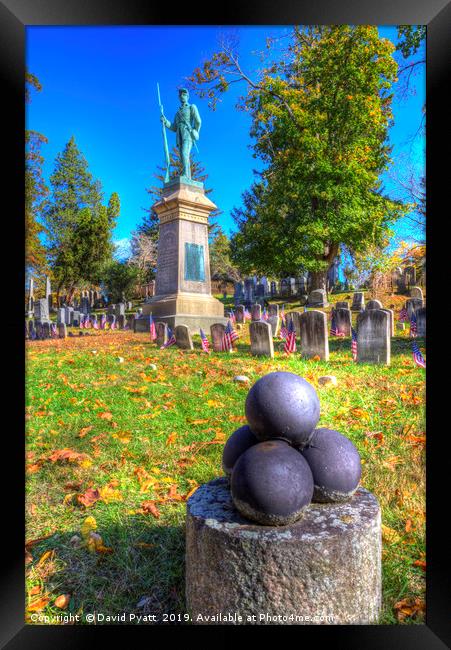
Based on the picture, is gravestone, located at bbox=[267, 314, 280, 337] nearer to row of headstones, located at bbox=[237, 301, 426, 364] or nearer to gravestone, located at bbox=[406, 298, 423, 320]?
row of headstones, located at bbox=[237, 301, 426, 364]

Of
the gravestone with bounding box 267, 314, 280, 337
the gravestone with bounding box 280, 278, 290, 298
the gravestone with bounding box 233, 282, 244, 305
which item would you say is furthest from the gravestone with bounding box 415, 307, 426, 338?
the gravestone with bounding box 233, 282, 244, 305

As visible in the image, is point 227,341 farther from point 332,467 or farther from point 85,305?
point 85,305

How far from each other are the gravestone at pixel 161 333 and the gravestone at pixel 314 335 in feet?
10.6

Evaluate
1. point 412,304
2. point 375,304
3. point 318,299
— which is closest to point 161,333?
point 375,304

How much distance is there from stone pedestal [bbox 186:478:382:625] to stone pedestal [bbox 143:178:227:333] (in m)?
8.43

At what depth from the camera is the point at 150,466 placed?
3707 mm

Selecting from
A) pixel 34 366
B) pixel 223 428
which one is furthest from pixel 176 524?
pixel 34 366

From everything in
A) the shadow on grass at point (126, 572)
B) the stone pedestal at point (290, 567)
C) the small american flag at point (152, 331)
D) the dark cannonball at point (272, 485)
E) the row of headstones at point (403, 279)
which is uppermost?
the row of headstones at point (403, 279)

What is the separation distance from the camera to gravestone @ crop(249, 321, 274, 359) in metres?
7.71

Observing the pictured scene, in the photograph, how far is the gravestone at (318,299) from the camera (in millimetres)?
15383

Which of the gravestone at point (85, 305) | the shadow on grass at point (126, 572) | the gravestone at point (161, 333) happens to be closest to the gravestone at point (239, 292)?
the gravestone at point (85, 305)

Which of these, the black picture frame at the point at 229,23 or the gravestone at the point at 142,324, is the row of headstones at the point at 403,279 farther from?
the black picture frame at the point at 229,23

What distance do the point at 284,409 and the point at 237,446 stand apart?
1.42 ft
